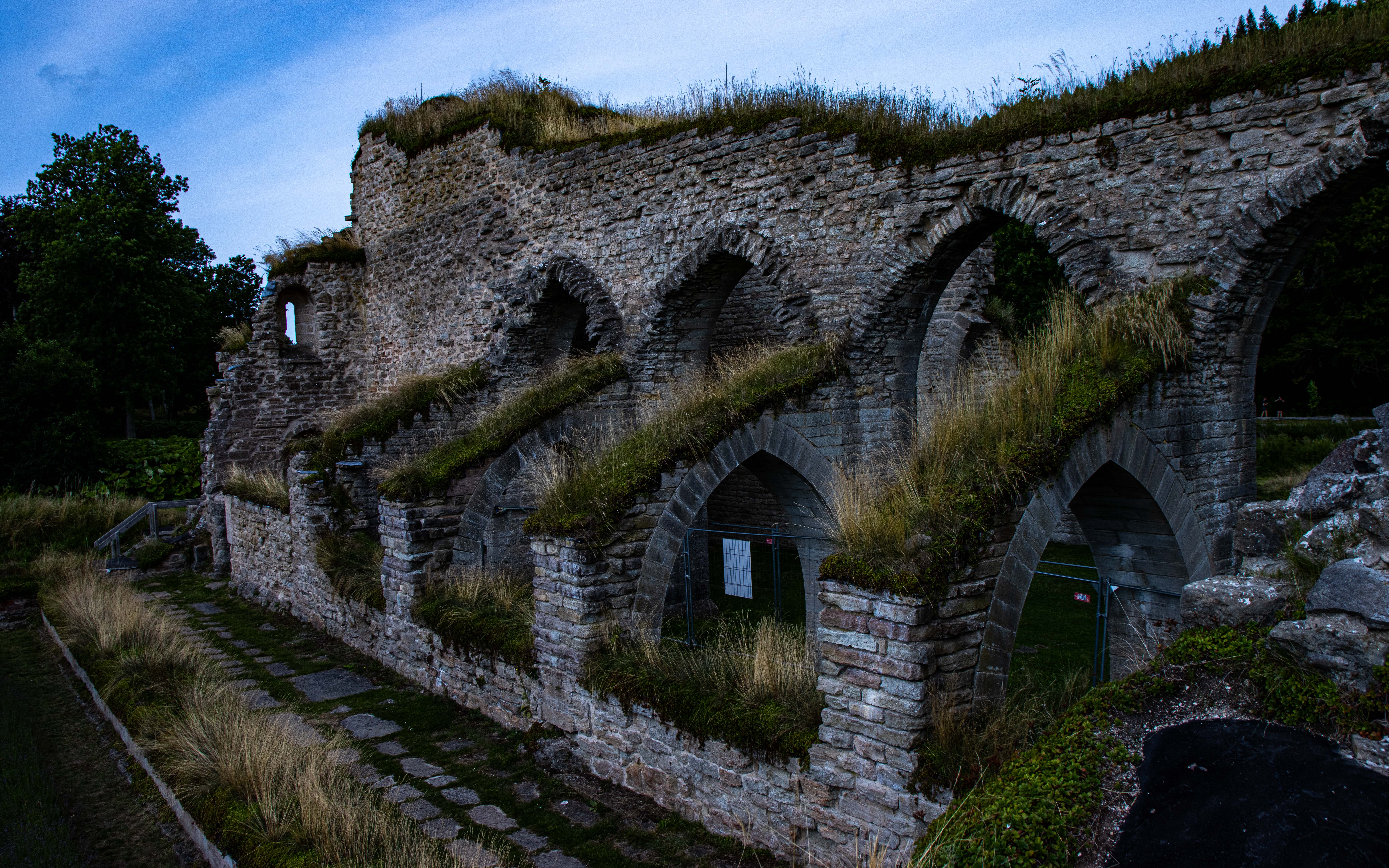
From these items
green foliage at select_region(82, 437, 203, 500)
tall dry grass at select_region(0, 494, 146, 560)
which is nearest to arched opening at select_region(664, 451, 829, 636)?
tall dry grass at select_region(0, 494, 146, 560)

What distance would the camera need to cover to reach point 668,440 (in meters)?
7.34

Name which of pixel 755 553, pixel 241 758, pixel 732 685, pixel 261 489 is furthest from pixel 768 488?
pixel 261 489

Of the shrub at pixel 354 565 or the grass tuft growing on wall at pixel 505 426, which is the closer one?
the grass tuft growing on wall at pixel 505 426

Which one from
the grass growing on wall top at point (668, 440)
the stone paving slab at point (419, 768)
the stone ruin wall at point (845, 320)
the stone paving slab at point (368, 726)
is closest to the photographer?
the stone ruin wall at point (845, 320)

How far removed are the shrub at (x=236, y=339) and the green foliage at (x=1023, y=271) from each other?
62.1ft

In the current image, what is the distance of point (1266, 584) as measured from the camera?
3969 mm

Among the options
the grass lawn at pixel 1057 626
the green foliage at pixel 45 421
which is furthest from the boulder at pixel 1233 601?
the green foliage at pixel 45 421

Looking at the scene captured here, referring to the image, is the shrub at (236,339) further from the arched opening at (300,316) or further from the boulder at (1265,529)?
the boulder at (1265,529)

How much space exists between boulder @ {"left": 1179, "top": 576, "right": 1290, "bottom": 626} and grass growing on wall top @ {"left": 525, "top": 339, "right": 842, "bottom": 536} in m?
4.04

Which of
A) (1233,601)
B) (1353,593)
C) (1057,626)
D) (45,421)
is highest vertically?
(45,421)

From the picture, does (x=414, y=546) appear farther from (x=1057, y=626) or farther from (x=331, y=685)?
(x=1057, y=626)

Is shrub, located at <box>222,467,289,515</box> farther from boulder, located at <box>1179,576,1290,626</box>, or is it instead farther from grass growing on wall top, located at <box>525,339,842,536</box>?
boulder, located at <box>1179,576,1290,626</box>

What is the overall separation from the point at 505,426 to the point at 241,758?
15.3ft

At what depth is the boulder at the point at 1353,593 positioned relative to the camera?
3217 mm
